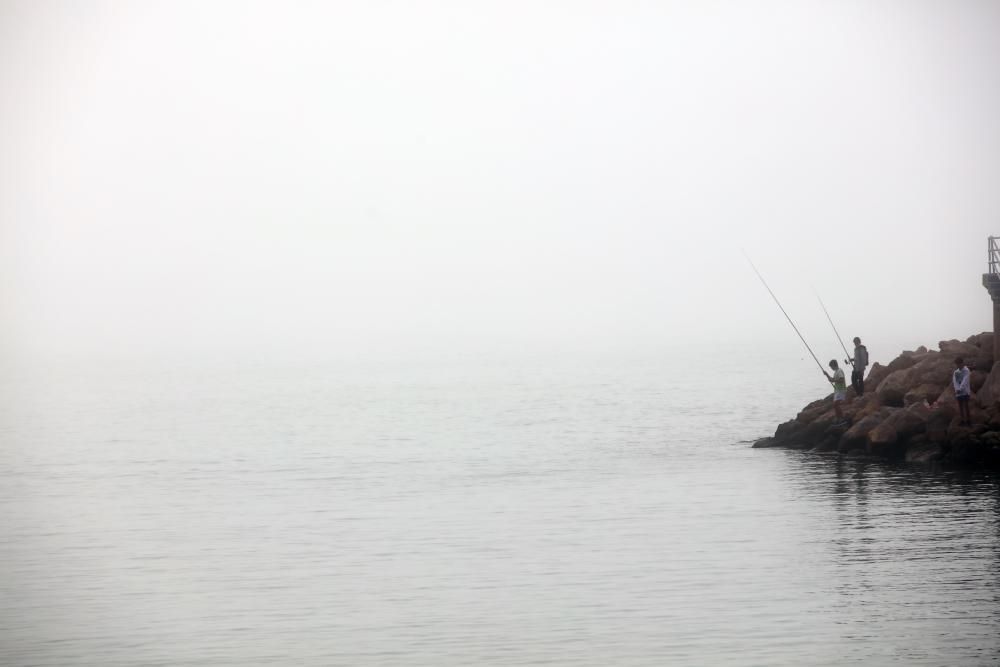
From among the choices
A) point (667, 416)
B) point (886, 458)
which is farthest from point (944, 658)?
point (667, 416)

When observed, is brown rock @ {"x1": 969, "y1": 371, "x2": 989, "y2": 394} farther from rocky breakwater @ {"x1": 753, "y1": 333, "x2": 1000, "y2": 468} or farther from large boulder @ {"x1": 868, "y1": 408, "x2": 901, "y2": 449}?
large boulder @ {"x1": 868, "y1": 408, "x2": 901, "y2": 449}

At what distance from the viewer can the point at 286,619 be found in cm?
1816

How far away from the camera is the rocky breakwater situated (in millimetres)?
28984

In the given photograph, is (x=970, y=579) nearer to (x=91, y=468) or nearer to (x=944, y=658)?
(x=944, y=658)

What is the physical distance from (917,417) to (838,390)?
2.42 meters

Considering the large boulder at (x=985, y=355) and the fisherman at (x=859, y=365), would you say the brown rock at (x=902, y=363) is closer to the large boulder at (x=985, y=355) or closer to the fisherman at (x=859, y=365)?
the fisherman at (x=859, y=365)

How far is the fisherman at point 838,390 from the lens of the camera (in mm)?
32094

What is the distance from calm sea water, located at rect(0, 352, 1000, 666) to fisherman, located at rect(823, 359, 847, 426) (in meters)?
1.52

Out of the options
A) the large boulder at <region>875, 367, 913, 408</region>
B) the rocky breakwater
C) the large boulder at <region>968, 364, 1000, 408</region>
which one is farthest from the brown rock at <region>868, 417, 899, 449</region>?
the large boulder at <region>968, 364, 1000, 408</region>

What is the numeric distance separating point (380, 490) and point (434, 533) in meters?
7.16

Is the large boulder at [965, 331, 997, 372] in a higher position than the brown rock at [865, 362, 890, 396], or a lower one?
higher

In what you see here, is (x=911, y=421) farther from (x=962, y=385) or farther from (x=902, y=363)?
(x=902, y=363)

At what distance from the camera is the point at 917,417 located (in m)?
30.8

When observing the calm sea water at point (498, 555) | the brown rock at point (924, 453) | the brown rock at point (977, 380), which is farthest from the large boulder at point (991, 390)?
the calm sea water at point (498, 555)
